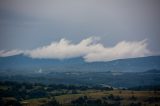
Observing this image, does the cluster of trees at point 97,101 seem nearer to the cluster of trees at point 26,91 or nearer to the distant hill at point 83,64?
the cluster of trees at point 26,91

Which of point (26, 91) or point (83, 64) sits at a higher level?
point (83, 64)

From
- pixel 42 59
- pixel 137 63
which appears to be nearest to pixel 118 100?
pixel 137 63

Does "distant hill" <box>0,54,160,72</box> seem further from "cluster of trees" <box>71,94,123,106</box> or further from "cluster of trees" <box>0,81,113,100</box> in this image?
"cluster of trees" <box>71,94,123,106</box>

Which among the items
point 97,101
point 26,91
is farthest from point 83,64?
point 97,101

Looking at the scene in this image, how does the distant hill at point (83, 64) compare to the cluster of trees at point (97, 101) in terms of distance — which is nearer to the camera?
the cluster of trees at point (97, 101)

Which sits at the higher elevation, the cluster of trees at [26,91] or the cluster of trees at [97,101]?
the cluster of trees at [26,91]

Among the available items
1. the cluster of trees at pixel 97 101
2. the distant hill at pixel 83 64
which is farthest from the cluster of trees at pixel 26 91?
the distant hill at pixel 83 64

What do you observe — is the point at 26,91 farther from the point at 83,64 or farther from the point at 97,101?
the point at 83,64

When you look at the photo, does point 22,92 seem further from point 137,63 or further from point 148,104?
point 137,63
